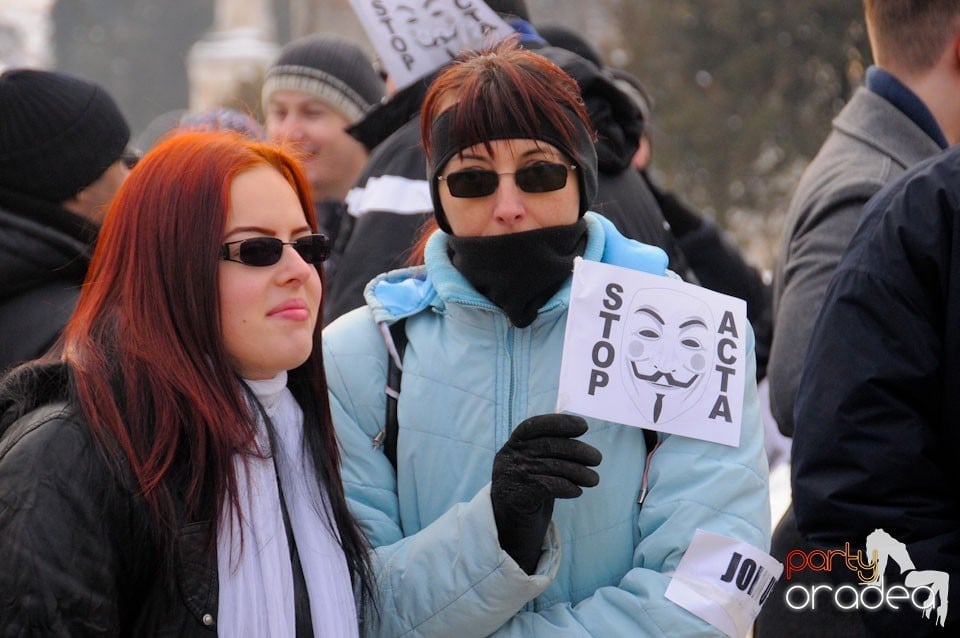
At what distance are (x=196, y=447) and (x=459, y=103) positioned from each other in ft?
3.13

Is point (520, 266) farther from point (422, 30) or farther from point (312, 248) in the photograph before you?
point (422, 30)

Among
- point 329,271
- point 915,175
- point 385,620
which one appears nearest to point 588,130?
point 915,175

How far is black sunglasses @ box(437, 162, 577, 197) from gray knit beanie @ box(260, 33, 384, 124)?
2.66m

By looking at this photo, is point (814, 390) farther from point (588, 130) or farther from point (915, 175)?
point (588, 130)

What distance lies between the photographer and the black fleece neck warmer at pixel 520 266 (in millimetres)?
2744

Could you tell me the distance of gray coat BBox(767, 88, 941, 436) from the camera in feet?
11.3

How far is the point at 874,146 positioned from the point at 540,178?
123cm

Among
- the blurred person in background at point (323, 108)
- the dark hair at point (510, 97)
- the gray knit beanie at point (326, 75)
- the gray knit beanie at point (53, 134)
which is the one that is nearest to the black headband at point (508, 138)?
the dark hair at point (510, 97)

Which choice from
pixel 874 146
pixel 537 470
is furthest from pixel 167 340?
pixel 874 146

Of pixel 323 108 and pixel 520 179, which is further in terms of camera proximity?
pixel 323 108

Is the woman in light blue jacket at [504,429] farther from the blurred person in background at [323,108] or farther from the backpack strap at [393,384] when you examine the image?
the blurred person in background at [323,108]

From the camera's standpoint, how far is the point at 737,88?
14297 millimetres

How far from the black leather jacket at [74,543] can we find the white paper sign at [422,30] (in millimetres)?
2143

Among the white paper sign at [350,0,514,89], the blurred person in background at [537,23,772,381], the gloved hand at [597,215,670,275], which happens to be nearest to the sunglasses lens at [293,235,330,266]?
the gloved hand at [597,215,670,275]
